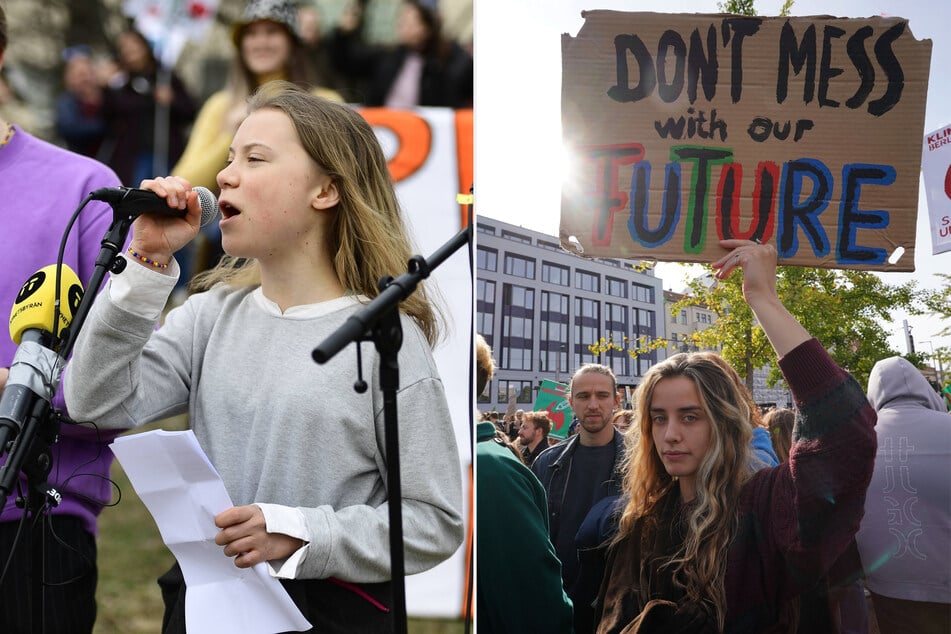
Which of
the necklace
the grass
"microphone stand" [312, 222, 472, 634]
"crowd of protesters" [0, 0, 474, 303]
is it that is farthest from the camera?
"crowd of protesters" [0, 0, 474, 303]

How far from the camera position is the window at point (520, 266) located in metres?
2.22

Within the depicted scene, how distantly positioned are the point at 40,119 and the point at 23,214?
5.59 ft

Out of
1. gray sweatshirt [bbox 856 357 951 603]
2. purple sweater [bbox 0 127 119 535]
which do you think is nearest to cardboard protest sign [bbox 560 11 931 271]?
gray sweatshirt [bbox 856 357 951 603]

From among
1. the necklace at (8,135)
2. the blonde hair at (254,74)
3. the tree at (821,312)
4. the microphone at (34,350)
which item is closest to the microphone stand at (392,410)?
the microphone at (34,350)

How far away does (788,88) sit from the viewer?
2203mm

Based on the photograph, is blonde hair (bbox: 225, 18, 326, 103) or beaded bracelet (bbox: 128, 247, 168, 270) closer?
beaded bracelet (bbox: 128, 247, 168, 270)

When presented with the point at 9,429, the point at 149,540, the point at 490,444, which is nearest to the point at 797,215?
the point at 490,444

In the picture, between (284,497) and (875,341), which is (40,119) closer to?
(284,497)

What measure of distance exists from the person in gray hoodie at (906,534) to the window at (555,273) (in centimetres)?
77

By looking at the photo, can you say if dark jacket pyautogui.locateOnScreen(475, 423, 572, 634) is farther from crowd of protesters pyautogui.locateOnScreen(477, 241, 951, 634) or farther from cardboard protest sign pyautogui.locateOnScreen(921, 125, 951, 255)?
cardboard protest sign pyautogui.locateOnScreen(921, 125, 951, 255)

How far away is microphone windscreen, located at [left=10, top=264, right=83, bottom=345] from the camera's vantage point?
4.69 feet

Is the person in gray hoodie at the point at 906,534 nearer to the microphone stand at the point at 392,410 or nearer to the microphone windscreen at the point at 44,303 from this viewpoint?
the microphone stand at the point at 392,410

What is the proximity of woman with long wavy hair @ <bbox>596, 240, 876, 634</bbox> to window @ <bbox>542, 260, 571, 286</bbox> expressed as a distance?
34cm

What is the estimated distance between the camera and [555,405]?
219 cm
